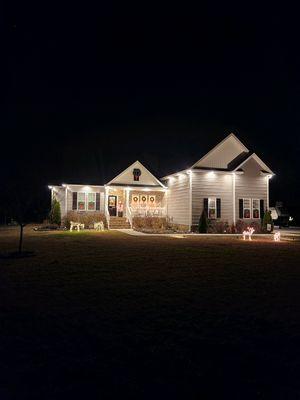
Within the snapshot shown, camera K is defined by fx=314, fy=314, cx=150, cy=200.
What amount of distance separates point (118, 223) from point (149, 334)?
72.4ft

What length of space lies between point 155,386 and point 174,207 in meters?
23.3

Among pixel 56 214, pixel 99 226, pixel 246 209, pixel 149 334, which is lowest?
pixel 149 334

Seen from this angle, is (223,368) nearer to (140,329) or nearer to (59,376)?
(140,329)

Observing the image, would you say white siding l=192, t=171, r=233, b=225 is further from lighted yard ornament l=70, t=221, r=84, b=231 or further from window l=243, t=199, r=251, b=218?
lighted yard ornament l=70, t=221, r=84, b=231

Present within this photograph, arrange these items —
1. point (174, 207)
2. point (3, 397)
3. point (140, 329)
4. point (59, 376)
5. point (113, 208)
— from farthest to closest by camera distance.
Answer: point (113, 208)
point (174, 207)
point (140, 329)
point (59, 376)
point (3, 397)

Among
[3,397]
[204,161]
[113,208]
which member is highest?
[204,161]

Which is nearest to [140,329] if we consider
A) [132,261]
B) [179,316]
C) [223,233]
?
[179,316]

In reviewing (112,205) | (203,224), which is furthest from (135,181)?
(203,224)

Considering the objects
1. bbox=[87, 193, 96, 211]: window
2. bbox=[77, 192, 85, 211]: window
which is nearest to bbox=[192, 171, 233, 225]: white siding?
bbox=[87, 193, 96, 211]: window

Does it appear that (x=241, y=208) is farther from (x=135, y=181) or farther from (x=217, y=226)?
(x=135, y=181)

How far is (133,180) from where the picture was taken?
2756 centimetres

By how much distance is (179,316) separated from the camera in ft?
16.5

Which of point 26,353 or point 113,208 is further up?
point 113,208

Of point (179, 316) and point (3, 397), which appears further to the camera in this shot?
point (179, 316)
